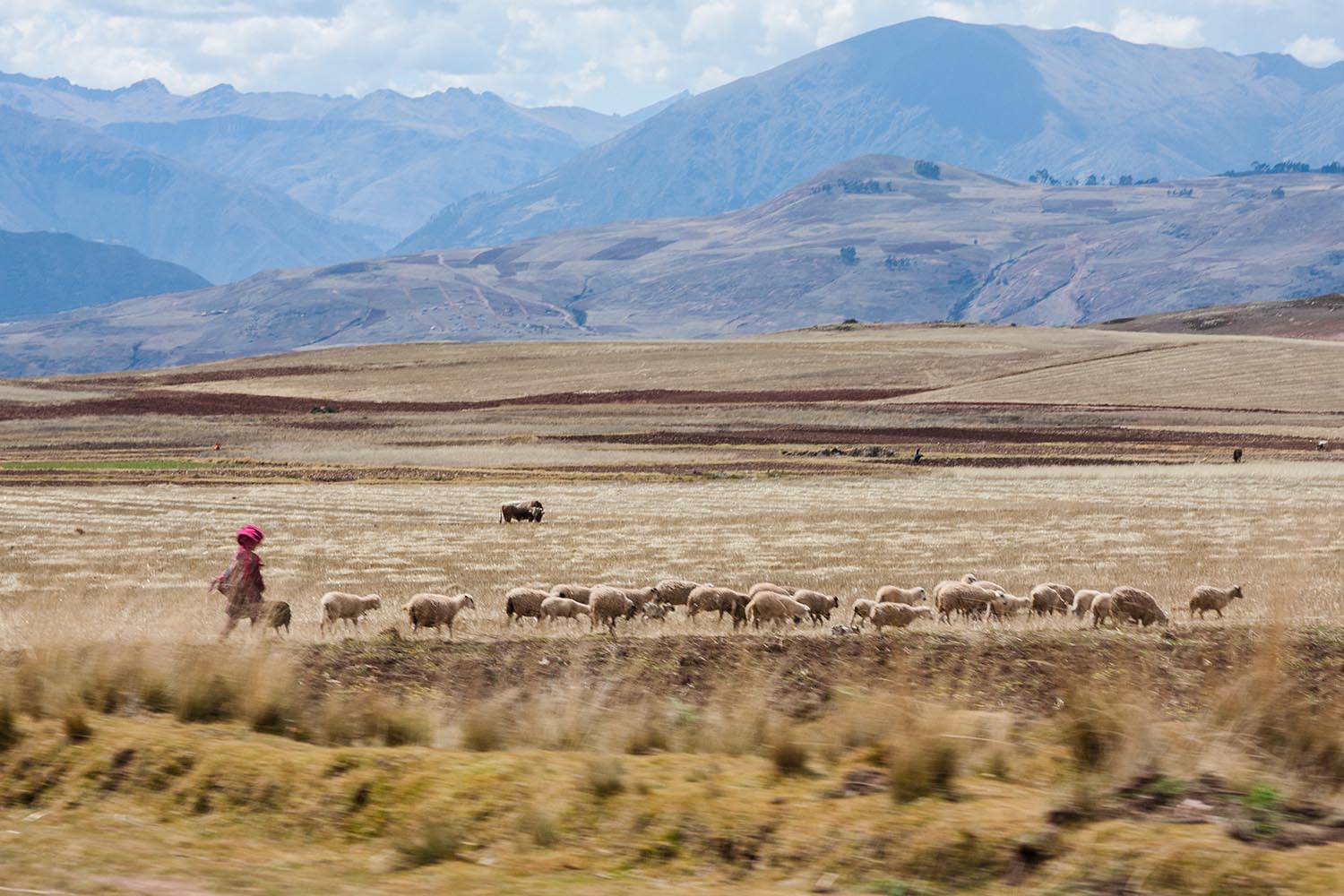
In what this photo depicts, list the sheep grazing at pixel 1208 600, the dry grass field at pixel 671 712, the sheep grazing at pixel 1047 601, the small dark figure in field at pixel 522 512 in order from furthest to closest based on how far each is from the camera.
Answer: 1. the small dark figure in field at pixel 522 512
2. the sheep grazing at pixel 1047 601
3. the sheep grazing at pixel 1208 600
4. the dry grass field at pixel 671 712

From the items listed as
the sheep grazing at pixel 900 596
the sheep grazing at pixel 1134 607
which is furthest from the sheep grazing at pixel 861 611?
the sheep grazing at pixel 1134 607

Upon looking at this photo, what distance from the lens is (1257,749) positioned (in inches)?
314

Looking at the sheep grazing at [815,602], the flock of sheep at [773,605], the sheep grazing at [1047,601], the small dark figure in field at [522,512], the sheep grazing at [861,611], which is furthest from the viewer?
the small dark figure in field at [522,512]

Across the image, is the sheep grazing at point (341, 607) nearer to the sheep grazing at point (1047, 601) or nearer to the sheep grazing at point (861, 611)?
the sheep grazing at point (861, 611)

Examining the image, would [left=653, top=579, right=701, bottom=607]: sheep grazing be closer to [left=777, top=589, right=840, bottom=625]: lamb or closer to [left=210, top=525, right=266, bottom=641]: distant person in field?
[left=777, top=589, right=840, bottom=625]: lamb

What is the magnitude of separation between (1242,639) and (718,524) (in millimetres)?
23331

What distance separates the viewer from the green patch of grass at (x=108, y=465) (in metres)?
63.1

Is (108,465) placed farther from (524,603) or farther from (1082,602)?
(1082,602)

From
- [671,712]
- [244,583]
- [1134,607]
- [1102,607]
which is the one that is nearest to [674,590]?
[1102,607]

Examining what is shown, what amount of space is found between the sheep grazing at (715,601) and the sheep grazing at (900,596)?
2482mm

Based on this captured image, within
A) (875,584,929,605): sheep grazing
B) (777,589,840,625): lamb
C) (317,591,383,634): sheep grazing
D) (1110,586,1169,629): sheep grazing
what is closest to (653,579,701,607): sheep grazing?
(777,589,840,625): lamb

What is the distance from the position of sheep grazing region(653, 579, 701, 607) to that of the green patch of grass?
46003 millimetres

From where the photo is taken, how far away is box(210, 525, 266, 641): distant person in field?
54.8ft

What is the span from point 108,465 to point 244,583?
51.9 meters
